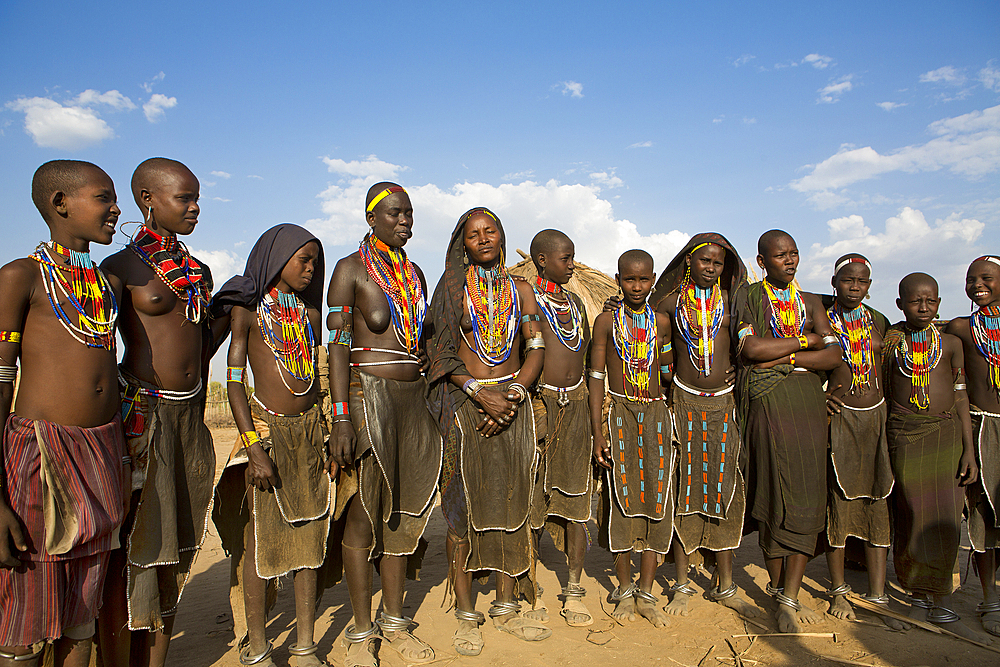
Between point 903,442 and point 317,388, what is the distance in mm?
4117

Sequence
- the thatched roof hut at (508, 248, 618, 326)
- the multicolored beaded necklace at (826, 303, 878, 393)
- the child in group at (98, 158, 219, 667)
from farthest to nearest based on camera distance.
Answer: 1. the thatched roof hut at (508, 248, 618, 326)
2. the multicolored beaded necklace at (826, 303, 878, 393)
3. the child in group at (98, 158, 219, 667)

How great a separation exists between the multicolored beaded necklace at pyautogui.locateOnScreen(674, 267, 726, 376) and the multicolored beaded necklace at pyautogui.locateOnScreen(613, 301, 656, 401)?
0.24m

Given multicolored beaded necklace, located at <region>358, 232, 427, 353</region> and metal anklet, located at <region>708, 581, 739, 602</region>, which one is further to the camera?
metal anklet, located at <region>708, 581, 739, 602</region>

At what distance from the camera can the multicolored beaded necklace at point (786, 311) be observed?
14.8 ft

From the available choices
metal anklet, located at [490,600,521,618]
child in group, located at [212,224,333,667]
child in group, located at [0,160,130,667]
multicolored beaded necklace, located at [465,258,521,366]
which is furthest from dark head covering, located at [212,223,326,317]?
metal anklet, located at [490,600,521,618]

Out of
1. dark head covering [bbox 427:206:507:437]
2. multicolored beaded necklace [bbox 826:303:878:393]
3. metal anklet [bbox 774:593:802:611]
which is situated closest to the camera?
dark head covering [bbox 427:206:507:437]

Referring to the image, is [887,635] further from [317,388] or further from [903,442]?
[317,388]

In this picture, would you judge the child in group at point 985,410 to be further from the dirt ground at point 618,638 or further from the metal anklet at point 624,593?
the metal anklet at point 624,593

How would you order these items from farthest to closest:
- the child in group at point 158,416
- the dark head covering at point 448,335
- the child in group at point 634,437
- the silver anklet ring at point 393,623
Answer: the child in group at point 634,437 < the dark head covering at point 448,335 < the silver anklet ring at point 393,623 < the child in group at point 158,416

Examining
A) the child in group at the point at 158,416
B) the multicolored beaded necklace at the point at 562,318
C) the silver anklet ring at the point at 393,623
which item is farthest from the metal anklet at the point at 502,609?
the child in group at the point at 158,416

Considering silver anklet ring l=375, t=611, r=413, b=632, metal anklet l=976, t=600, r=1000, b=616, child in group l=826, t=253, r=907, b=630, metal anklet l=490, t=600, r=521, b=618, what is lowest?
metal anklet l=976, t=600, r=1000, b=616

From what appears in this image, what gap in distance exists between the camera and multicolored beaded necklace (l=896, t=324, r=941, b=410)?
4523mm

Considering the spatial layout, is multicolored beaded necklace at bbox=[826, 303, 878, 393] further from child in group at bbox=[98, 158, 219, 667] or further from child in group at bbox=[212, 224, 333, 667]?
child in group at bbox=[98, 158, 219, 667]

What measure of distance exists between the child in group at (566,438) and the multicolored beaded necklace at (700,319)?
2.56ft
